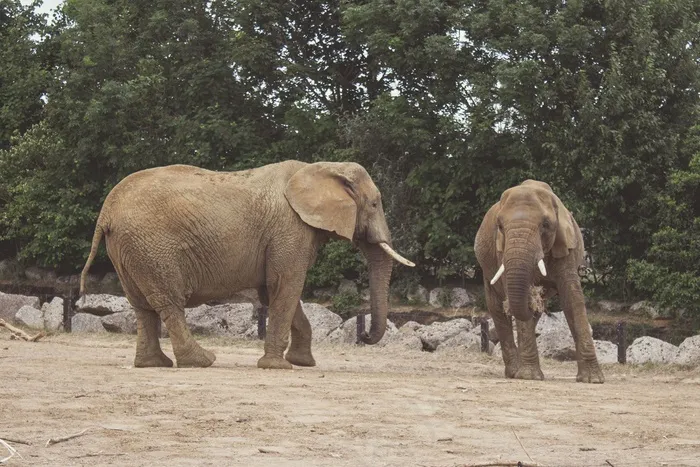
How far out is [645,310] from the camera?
25.1m

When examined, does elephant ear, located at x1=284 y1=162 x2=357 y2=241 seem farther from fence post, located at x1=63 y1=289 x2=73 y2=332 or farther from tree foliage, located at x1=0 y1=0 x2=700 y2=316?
fence post, located at x1=63 y1=289 x2=73 y2=332

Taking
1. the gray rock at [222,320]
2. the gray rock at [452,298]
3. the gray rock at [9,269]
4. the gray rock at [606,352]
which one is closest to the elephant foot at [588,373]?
the gray rock at [606,352]

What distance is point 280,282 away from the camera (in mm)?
14727

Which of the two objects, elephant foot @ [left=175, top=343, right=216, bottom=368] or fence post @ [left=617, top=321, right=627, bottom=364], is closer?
elephant foot @ [left=175, top=343, right=216, bottom=368]

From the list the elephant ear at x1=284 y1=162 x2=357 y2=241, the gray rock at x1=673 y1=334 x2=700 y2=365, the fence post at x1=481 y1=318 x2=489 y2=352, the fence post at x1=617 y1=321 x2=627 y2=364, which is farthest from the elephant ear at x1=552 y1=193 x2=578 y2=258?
the fence post at x1=481 y1=318 x2=489 y2=352

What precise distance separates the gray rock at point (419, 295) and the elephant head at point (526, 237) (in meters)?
13.3

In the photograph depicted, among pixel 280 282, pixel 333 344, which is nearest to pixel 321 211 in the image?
pixel 280 282

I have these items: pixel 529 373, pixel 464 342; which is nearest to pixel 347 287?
pixel 464 342

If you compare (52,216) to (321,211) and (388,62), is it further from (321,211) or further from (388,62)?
(321,211)

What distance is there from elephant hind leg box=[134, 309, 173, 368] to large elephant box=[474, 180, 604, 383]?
162 inches

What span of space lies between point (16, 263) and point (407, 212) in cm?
1243

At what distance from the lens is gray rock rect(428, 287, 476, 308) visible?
27.4m

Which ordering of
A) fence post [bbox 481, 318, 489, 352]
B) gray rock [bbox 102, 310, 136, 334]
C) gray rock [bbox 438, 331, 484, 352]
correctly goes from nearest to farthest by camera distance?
fence post [bbox 481, 318, 489, 352]
gray rock [bbox 438, 331, 484, 352]
gray rock [bbox 102, 310, 136, 334]

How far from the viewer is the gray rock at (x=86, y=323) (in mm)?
24688
